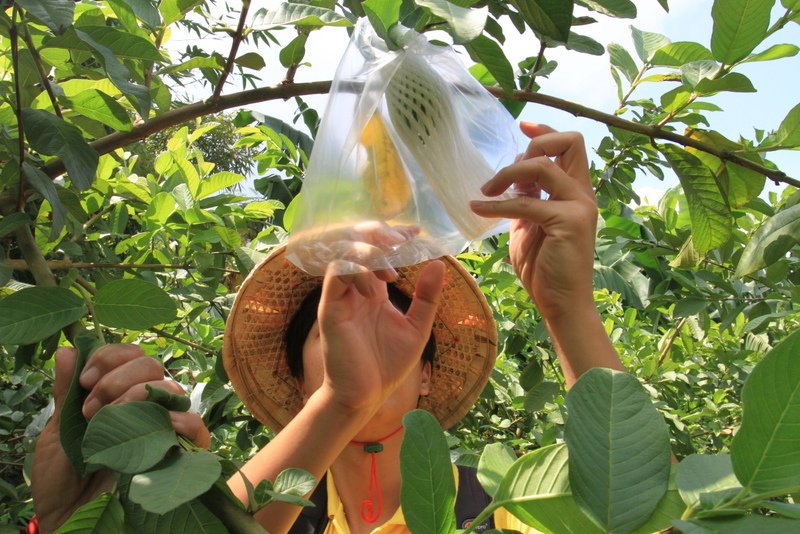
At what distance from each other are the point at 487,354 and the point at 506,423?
721 millimetres

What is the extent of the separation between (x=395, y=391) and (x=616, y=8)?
79cm

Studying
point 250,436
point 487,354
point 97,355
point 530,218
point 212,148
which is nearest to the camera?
point 97,355

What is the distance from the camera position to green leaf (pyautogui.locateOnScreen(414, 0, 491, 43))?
1.72 feet

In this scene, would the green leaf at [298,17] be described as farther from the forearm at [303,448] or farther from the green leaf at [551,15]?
the forearm at [303,448]

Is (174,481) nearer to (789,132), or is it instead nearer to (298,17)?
(298,17)

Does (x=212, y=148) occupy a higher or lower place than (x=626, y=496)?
lower

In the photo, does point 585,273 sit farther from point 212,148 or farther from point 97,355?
→ point 212,148

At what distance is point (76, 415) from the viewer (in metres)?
0.61

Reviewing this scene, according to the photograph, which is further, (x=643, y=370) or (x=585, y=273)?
(x=643, y=370)

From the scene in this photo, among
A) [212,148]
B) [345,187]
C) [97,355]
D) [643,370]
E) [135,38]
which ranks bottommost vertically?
[212,148]

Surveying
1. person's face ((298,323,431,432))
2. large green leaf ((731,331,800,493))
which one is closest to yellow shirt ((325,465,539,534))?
person's face ((298,323,431,432))

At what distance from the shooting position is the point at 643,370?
2.20 metres

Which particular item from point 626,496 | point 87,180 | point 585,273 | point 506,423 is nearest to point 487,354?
point 585,273

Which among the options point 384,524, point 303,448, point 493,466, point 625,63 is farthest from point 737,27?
point 384,524
